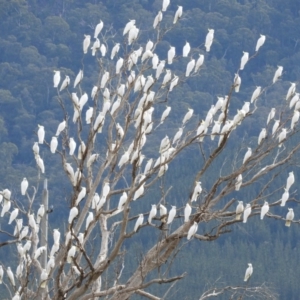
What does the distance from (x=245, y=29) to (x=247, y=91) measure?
19.5ft

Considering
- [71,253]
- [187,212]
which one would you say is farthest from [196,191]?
[71,253]

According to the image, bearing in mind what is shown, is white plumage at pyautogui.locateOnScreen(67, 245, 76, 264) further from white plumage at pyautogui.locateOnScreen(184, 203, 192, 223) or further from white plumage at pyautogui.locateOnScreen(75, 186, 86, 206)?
Answer: white plumage at pyautogui.locateOnScreen(184, 203, 192, 223)

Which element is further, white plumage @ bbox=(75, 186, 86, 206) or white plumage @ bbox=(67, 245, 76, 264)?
white plumage @ bbox=(75, 186, 86, 206)

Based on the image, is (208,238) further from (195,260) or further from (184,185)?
(184,185)

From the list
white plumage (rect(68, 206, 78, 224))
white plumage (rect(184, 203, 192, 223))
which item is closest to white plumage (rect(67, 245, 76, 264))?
white plumage (rect(68, 206, 78, 224))

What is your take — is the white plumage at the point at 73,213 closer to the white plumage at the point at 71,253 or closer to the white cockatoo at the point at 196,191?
the white plumage at the point at 71,253

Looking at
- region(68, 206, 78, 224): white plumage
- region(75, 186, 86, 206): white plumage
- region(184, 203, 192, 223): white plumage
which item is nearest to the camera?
region(68, 206, 78, 224): white plumage

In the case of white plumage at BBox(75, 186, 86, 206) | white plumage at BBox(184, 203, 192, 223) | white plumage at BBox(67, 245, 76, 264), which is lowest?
white plumage at BBox(67, 245, 76, 264)

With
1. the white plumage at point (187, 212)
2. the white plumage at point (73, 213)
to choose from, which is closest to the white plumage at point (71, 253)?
the white plumage at point (73, 213)

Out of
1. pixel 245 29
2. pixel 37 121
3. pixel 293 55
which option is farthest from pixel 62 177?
pixel 293 55

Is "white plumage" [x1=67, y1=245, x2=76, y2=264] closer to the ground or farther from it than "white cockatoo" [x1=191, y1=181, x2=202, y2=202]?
closer to the ground

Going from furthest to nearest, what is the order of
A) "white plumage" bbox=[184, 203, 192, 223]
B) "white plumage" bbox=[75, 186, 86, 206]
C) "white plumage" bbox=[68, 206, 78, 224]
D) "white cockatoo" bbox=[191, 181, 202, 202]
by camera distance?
"white plumage" bbox=[184, 203, 192, 223], "white cockatoo" bbox=[191, 181, 202, 202], "white plumage" bbox=[75, 186, 86, 206], "white plumage" bbox=[68, 206, 78, 224]

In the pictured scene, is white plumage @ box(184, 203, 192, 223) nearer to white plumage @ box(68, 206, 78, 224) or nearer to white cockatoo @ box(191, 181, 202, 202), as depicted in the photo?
white cockatoo @ box(191, 181, 202, 202)

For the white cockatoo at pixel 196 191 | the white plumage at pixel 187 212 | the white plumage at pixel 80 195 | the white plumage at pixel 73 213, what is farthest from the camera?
the white plumage at pixel 187 212
